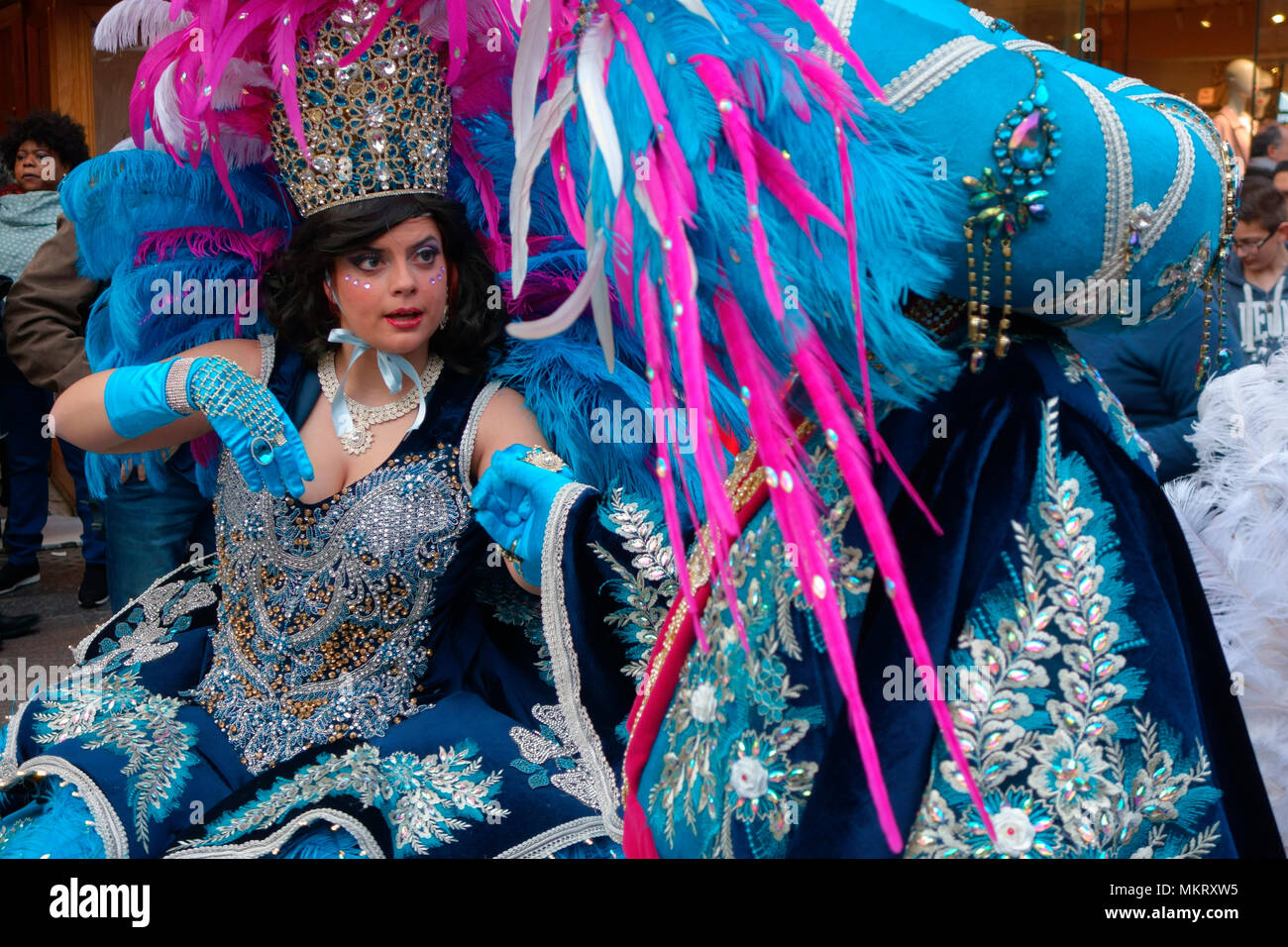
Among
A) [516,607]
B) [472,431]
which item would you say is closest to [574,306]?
[472,431]

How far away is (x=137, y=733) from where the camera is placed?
6.15 ft

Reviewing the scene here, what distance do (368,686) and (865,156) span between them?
1.26m

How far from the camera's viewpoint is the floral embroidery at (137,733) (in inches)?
70.2

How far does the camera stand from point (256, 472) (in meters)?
1.82

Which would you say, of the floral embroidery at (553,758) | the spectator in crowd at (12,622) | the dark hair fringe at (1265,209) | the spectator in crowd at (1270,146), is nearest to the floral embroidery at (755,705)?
the floral embroidery at (553,758)

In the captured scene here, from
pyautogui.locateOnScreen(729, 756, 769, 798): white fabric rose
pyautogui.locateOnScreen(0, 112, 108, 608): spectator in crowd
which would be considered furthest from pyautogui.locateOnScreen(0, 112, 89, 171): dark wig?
pyautogui.locateOnScreen(729, 756, 769, 798): white fabric rose

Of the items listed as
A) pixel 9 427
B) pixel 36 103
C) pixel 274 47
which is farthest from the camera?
pixel 36 103

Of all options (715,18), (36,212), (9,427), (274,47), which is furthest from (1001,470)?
(9,427)

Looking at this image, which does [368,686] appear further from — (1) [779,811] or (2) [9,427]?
(2) [9,427]

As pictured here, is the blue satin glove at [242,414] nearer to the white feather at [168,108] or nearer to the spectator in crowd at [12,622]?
the white feather at [168,108]

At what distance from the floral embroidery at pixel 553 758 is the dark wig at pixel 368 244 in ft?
Result: 1.94

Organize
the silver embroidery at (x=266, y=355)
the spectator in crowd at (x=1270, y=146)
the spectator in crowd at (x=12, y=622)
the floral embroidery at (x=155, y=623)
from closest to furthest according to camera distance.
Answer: the silver embroidery at (x=266, y=355)
the floral embroidery at (x=155, y=623)
the spectator in crowd at (x=1270, y=146)
the spectator in crowd at (x=12, y=622)

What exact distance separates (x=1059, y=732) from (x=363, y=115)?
1.32 meters

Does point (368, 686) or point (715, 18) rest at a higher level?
point (715, 18)
